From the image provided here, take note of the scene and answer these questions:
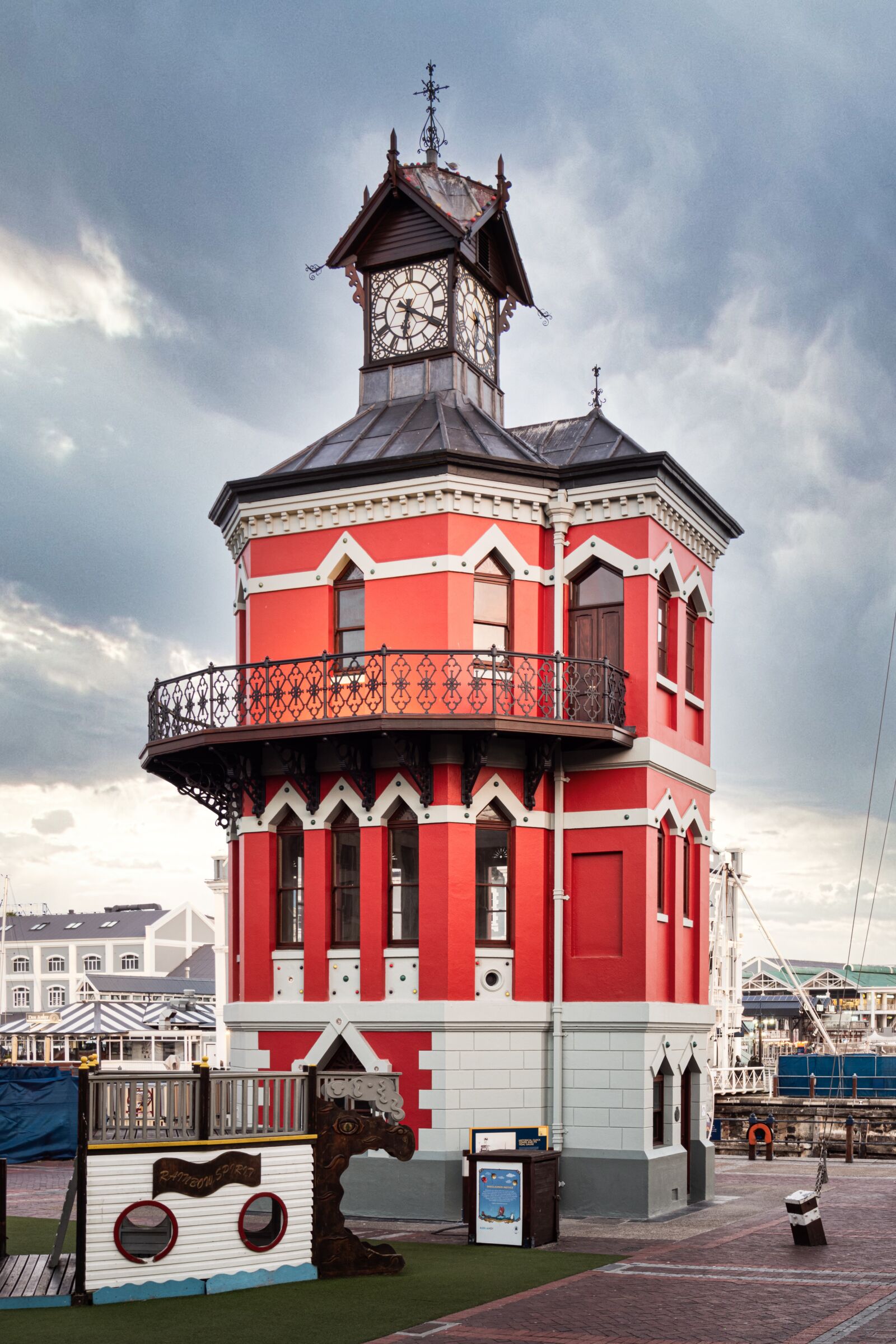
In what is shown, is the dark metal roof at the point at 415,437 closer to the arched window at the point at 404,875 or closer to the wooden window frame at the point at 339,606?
the wooden window frame at the point at 339,606

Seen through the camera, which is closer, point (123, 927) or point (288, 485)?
point (288, 485)

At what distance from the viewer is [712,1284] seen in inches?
581

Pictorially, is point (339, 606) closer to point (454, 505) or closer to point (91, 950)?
point (454, 505)

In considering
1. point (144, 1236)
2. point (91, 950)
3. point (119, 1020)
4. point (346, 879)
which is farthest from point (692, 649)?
point (91, 950)

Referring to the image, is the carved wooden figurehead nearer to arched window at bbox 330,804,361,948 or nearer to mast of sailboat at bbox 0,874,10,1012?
arched window at bbox 330,804,361,948

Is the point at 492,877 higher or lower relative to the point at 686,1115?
higher

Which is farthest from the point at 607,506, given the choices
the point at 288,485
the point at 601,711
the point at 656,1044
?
the point at 656,1044

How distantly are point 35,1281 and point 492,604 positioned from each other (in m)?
11.4

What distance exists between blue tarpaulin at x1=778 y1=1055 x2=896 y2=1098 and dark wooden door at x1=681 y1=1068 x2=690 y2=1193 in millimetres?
17154

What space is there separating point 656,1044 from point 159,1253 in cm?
909

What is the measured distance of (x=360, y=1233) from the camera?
18.4 metres

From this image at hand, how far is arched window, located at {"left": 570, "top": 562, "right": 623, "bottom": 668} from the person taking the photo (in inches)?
861

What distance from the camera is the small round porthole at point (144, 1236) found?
540 inches

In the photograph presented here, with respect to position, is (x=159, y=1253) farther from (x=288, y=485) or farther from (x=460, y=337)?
(x=460, y=337)
